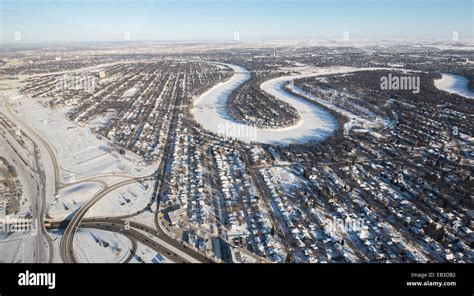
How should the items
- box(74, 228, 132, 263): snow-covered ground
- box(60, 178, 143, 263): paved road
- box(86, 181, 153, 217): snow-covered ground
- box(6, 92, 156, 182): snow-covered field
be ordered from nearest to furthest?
box(74, 228, 132, 263): snow-covered ground → box(60, 178, 143, 263): paved road → box(86, 181, 153, 217): snow-covered ground → box(6, 92, 156, 182): snow-covered field

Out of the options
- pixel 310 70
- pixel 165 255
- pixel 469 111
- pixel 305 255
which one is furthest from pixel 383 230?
pixel 310 70

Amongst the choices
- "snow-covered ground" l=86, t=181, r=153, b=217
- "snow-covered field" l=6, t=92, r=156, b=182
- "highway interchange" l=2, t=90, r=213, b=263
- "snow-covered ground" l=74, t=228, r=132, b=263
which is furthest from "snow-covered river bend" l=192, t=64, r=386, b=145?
"snow-covered ground" l=74, t=228, r=132, b=263

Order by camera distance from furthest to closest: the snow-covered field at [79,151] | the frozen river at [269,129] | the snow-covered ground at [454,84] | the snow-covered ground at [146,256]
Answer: the snow-covered ground at [454,84] < the frozen river at [269,129] < the snow-covered field at [79,151] < the snow-covered ground at [146,256]

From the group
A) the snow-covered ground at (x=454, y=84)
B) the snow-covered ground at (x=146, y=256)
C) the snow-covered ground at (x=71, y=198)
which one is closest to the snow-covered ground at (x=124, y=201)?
the snow-covered ground at (x=71, y=198)

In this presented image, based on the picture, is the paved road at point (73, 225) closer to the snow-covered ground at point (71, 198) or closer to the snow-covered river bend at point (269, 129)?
the snow-covered ground at point (71, 198)

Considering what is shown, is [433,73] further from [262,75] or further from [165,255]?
[165,255]

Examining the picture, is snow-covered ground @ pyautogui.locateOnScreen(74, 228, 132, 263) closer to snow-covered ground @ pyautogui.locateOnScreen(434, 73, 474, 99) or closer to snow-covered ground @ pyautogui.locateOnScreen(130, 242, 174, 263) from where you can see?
snow-covered ground @ pyautogui.locateOnScreen(130, 242, 174, 263)
